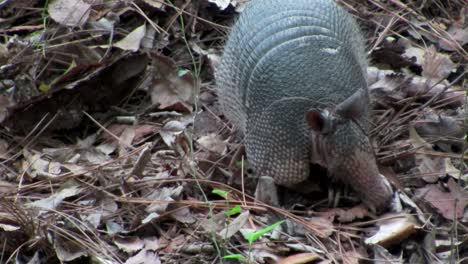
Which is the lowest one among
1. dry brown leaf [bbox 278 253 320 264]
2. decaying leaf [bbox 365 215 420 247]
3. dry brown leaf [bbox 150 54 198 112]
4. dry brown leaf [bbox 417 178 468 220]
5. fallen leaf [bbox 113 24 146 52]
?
dry brown leaf [bbox 150 54 198 112]

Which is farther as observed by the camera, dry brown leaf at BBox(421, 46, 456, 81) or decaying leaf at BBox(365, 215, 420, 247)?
dry brown leaf at BBox(421, 46, 456, 81)

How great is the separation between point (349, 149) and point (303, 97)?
39 centimetres

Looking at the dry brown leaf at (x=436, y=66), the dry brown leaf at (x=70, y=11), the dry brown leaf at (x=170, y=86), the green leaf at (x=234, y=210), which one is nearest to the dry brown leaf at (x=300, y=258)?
the green leaf at (x=234, y=210)

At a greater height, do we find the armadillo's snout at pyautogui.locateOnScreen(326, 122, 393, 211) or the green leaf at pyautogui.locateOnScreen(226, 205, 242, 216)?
the armadillo's snout at pyautogui.locateOnScreen(326, 122, 393, 211)

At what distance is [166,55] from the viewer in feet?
19.4

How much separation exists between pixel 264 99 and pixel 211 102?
4.39ft

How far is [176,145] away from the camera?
16.2 feet

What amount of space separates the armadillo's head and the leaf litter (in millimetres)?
152

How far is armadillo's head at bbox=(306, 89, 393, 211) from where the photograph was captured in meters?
3.86

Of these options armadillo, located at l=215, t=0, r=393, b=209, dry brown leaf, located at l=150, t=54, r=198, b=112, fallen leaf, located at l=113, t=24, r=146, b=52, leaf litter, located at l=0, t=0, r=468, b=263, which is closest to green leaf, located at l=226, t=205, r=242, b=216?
leaf litter, located at l=0, t=0, r=468, b=263

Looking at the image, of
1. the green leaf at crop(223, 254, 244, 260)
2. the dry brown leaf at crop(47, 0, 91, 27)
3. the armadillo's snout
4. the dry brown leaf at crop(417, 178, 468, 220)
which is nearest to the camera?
the green leaf at crop(223, 254, 244, 260)

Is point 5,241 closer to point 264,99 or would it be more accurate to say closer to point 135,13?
point 264,99

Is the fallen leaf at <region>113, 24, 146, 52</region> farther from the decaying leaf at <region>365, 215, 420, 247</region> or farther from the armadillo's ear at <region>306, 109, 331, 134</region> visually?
the decaying leaf at <region>365, 215, 420, 247</region>

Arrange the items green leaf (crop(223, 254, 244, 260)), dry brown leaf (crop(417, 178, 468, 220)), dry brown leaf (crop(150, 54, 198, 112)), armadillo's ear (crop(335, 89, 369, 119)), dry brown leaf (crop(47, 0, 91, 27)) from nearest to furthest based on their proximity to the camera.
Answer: green leaf (crop(223, 254, 244, 260))
armadillo's ear (crop(335, 89, 369, 119))
dry brown leaf (crop(417, 178, 468, 220))
dry brown leaf (crop(150, 54, 198, 112))
dry brown leaf (crop(47, 0, 91, 27))
